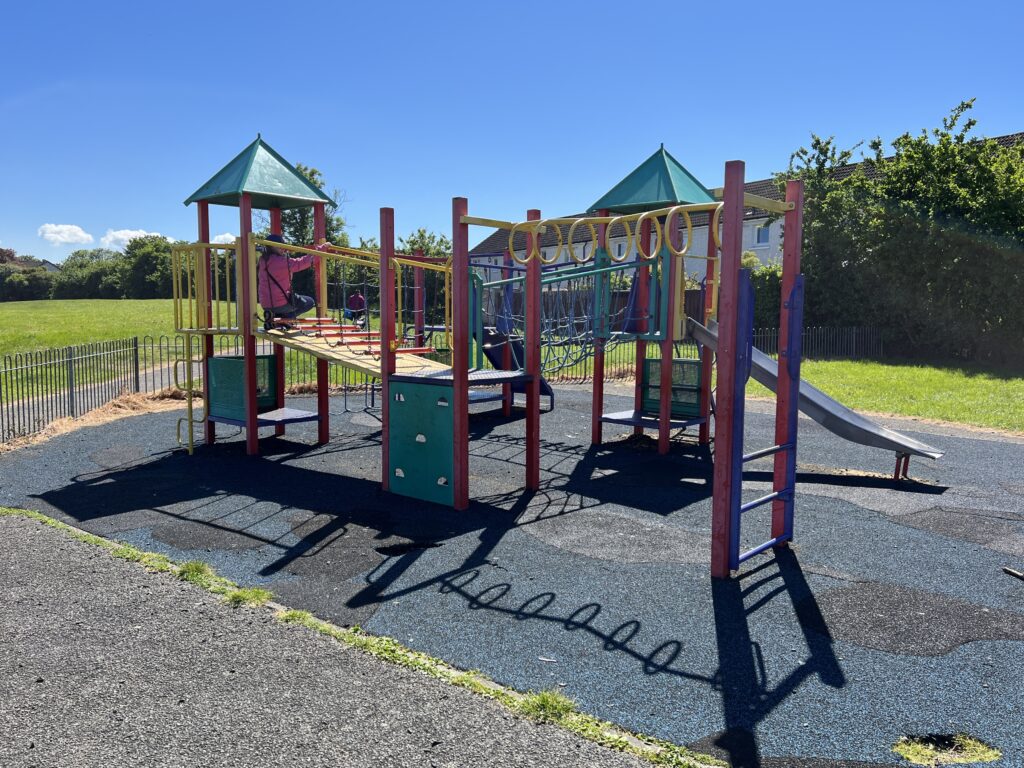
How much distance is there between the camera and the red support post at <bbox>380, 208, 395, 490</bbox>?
23.6 feet

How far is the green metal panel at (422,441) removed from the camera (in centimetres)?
690

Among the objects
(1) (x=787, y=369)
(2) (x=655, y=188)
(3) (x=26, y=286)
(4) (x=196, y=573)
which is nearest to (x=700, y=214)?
(2) (x=655, y=188)

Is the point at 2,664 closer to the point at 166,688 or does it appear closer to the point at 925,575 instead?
the point at 166,688

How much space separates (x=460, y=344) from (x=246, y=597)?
9.19 ft

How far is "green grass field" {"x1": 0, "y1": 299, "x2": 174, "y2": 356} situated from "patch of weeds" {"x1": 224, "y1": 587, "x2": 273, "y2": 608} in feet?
75.9

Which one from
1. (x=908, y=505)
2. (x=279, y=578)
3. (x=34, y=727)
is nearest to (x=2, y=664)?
(x=34, y=727)

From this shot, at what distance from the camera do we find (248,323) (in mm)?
9203

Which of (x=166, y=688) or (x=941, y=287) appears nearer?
(x=166, y=688)

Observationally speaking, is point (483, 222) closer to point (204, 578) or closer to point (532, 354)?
point (532, 354)

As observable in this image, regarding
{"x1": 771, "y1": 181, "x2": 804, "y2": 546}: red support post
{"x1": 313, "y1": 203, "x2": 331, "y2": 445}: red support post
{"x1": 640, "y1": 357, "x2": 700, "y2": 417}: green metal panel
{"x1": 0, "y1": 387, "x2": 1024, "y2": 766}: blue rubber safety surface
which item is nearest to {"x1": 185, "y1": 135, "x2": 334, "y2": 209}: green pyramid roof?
{"x1": 313, "y1": 203, "x2": 331, "y2": 445}: red support post

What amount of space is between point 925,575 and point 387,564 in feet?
11.9

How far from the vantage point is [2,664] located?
382 cm

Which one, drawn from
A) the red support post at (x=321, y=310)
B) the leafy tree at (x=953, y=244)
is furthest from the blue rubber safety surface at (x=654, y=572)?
the leafy tree at (x=953, y=244)

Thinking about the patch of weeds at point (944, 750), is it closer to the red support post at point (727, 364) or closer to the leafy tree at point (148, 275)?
the red support post at point (727, 364)
